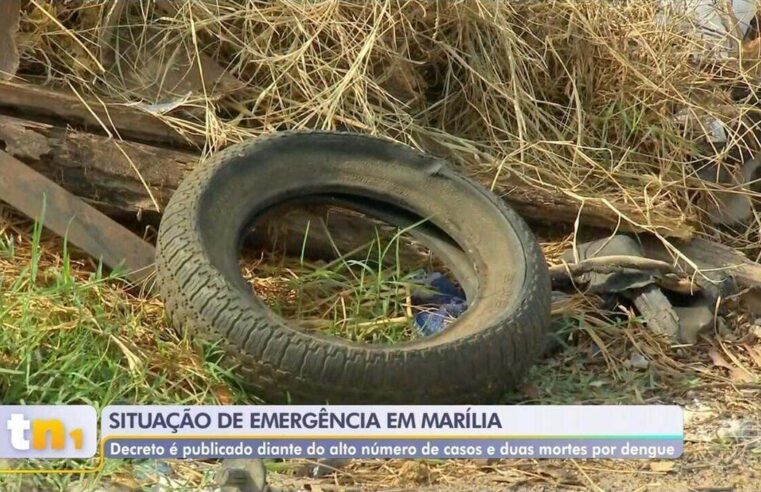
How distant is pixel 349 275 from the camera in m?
3.54

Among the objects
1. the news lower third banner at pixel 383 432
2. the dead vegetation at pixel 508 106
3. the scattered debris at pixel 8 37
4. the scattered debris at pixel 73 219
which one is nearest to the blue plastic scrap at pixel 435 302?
the dead vegetation at pixel 508 106

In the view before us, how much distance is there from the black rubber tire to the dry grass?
1.02 ft

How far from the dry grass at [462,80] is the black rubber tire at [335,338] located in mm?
311

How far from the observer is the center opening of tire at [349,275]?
3.33m

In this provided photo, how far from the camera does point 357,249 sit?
3.57m

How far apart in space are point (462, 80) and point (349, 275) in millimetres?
1111

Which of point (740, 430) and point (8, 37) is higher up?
point (8, 37)

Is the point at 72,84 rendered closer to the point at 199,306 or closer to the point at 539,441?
the point at 199,306

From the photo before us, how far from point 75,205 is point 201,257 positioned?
21.4 inches

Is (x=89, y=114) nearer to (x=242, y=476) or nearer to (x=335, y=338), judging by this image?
(x=335, y=338)

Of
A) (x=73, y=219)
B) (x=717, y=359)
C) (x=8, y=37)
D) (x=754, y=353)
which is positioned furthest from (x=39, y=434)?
(x=754, y=353)

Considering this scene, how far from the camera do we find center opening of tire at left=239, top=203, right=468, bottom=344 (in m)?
3.33

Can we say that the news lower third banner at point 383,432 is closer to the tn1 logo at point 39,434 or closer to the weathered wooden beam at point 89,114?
the tn1 logo at point 39,434

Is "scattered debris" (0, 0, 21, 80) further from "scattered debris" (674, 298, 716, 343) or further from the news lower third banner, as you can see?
"scattered debris" (674, 298, 716, 343)
